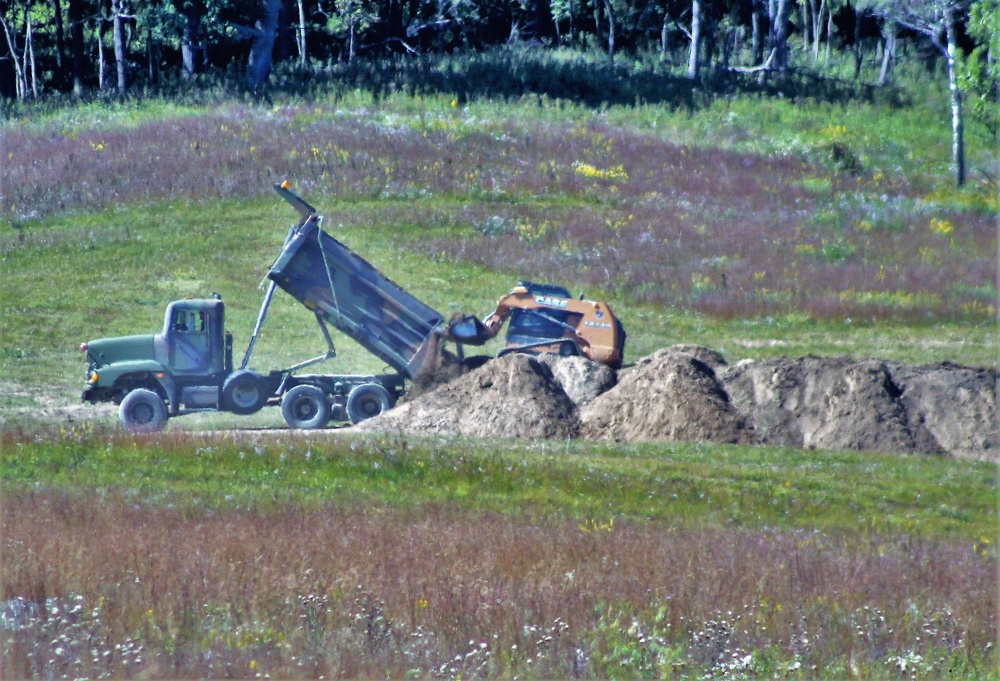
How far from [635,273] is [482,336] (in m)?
12.2

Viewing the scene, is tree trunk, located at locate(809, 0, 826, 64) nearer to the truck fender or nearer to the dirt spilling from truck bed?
the dirt spilling from truck bed

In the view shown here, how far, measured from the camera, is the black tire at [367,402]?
19.6m

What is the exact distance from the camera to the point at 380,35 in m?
72.9

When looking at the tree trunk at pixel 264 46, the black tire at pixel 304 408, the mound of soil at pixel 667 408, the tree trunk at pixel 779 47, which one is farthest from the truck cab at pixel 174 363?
the tree trunk at pixel 779 47

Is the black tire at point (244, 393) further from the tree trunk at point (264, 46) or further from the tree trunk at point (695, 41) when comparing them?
the tree trunk at point (695, 41)

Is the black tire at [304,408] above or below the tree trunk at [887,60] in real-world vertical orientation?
below

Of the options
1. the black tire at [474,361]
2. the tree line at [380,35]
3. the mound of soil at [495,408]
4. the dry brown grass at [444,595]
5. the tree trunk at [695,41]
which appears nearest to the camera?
the dry brown grass at [444,595]

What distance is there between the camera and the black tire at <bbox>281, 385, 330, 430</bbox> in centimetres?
1941

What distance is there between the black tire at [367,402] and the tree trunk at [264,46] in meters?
31.7

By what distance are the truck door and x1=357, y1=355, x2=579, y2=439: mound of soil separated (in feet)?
8.92

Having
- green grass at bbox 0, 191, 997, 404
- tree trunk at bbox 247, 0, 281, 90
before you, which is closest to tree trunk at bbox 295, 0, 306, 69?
tree trunk at bbox 247, 0, 281, 90

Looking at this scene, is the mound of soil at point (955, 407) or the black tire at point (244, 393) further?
the black tire at point (244, 393)

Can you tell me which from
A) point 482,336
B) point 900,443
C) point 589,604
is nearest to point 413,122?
point 482,336

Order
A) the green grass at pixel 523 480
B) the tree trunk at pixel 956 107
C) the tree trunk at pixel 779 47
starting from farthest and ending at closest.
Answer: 1. the tree trunk at pixel 779 47
2. the tree trunk at pixel 956 107
3. the green grass at pixel 523 480
